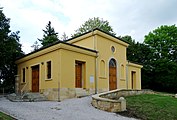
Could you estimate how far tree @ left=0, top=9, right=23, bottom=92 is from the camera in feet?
79.4

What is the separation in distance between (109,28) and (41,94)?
36337 millimetres

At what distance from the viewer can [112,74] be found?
25.2m

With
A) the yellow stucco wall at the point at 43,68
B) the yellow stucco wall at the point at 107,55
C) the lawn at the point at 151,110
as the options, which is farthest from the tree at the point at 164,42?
the lawn at the point at 151,110

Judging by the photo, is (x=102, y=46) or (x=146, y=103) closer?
(x=146, y=103)

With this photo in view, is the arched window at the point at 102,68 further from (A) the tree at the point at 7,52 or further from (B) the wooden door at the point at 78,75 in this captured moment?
(A) the tree at the point at 7,52

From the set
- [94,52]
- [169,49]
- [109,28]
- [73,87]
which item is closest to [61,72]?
[73,87]

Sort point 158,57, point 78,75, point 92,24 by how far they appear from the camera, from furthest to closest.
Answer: point 92,24, point 158,57, point 78,75

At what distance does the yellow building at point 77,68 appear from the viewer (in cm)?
1983

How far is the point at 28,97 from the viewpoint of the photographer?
64.2 feet

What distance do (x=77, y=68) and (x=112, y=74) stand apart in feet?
15.9

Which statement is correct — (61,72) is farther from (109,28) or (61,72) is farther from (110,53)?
(109,28)

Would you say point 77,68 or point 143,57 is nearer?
point 77,68

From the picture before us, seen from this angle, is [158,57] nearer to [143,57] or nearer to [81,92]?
[143,57]

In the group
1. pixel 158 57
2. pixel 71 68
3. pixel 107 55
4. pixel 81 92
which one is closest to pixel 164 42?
pixel 158 57
